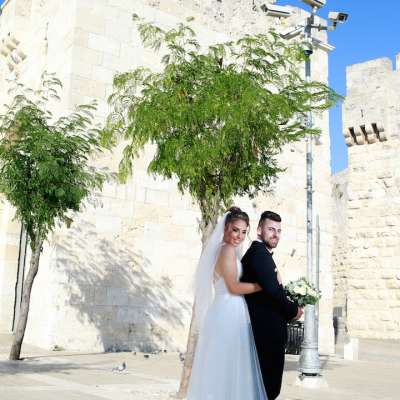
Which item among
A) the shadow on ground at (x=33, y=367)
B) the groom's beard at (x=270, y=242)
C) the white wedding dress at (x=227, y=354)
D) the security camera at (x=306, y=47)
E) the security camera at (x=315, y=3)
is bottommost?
the shadow on ground at (x=33, y=367)

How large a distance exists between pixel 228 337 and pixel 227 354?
147 mm

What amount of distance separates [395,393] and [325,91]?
4883 millimetres

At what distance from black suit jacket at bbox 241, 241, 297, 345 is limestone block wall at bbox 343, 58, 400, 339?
62.2 ft

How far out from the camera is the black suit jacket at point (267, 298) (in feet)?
14.8

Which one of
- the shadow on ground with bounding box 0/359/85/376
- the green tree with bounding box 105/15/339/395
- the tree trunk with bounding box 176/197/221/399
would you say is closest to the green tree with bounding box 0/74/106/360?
the shadow on ground with bounding box 0/359/85/376

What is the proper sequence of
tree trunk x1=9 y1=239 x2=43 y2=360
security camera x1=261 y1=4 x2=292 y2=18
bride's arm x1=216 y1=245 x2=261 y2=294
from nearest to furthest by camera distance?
bride's arm x1=216 y1=245 x2=261 y2=294 < tree trunk x1=9 y1=239 x2=43 y2=360 < security camera x1=261 y1=4 x2=292 y2=18

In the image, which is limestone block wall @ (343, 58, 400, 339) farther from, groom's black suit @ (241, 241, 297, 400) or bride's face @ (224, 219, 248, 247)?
bride's face @ (224, 219, 248, 247)

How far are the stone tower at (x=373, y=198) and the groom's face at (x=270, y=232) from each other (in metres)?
19.0

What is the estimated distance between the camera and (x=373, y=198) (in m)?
23.7

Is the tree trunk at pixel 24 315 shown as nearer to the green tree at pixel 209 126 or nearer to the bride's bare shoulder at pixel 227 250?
the green tree at pixel 209 126

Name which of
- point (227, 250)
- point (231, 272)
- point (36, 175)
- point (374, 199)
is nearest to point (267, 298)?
point (231, 272)

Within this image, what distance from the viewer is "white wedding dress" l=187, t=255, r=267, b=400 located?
188 inches

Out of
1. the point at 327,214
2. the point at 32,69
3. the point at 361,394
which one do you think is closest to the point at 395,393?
the point at 361,394

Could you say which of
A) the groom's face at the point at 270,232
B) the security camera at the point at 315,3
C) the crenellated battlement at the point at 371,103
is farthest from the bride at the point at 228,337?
the crenellated battlement at the point at 371,103
